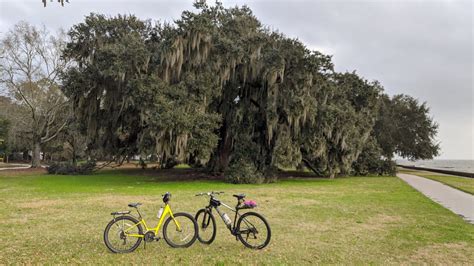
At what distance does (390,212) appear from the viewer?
10383mm

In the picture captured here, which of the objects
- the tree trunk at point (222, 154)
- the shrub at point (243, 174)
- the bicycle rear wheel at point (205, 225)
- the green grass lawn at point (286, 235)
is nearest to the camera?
the green grass lawn at point (286, 235)

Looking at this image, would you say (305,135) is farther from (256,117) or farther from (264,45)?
(264,45)

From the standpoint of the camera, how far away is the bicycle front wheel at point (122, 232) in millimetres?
5898

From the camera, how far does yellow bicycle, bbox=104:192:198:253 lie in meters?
5.93

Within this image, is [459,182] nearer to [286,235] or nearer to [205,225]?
[286,235]

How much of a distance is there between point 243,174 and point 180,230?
14.0 m

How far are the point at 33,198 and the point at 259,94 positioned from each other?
13312 millimetres

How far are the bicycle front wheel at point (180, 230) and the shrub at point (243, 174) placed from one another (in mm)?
13723

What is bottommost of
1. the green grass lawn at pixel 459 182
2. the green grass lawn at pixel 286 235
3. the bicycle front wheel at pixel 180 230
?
the green grass lawn at pixel 286 235

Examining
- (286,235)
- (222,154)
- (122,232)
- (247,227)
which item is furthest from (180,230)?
(222,154)

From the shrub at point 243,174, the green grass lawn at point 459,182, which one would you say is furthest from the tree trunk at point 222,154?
the green grass lawn at point 459,182

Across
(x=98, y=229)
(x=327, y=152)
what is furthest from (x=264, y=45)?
(x=98, y=229)

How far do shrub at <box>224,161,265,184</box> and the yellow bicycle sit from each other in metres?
13.7

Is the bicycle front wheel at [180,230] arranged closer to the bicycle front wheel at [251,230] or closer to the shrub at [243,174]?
the bicycle front wheel at [251,230]
